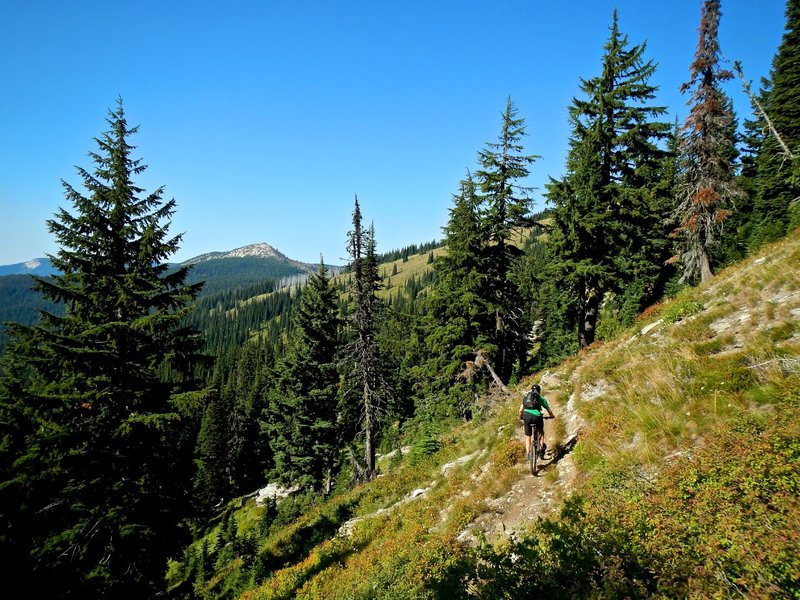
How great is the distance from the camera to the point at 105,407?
425 inches

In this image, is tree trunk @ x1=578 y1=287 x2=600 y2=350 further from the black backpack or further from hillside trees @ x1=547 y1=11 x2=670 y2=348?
the black backpack

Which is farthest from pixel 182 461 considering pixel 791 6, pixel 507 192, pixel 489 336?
pixel 791 6

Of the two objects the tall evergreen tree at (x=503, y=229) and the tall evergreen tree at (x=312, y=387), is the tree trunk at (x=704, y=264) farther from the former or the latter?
the tall evergreen tree at (x=312, y=387)

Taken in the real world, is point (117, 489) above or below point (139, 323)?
below

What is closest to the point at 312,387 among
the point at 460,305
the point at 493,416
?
the point at 460,305

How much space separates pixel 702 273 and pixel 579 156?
8.66 m

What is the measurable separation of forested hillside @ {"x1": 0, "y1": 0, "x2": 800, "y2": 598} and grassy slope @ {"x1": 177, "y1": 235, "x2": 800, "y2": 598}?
0.04m

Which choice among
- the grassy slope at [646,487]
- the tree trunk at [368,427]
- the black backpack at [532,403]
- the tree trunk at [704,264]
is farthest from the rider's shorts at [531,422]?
the tree trunk at [368,427]

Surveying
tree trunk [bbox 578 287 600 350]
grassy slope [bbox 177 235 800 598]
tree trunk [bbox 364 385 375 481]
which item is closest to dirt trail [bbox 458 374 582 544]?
grassy slope [bbox 177 235 800 598]

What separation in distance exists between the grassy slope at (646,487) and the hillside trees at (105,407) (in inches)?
168

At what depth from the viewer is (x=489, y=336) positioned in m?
21.8

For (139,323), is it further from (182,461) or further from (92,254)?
(182,461)

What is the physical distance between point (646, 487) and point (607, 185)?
1621 cm

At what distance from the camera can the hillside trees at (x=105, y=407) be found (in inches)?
383
